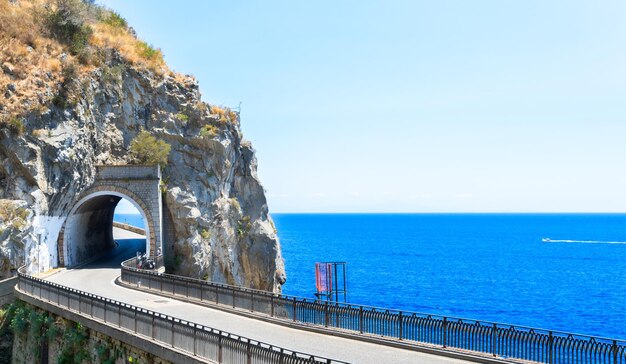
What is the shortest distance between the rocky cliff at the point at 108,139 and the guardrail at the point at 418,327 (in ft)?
42.6

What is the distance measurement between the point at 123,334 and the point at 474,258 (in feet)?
324

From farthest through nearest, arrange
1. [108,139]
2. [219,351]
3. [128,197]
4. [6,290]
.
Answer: [108,139] < [128,197] < [6,290] < [219,351]

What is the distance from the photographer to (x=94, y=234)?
4584 cm

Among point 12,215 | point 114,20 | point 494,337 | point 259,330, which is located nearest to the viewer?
point 494,337

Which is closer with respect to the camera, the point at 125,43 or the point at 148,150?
the point at 148,150

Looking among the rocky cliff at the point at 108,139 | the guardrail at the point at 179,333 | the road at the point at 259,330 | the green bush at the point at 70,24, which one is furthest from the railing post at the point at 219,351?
the green bush at the point at 70,24

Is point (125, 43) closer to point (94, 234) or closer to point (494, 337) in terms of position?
point (94, 234)

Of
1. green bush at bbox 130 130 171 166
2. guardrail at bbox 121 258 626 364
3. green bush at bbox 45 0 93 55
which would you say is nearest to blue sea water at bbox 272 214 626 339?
green bush at bbox 130 130 171 166

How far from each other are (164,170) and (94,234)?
9395mm

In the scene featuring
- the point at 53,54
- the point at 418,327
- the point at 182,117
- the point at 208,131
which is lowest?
the point at 418,327

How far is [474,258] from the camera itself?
109m

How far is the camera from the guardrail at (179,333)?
13555 millimetres

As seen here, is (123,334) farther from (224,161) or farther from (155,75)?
(155,75)

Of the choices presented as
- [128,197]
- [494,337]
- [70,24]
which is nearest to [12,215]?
[128,197]
